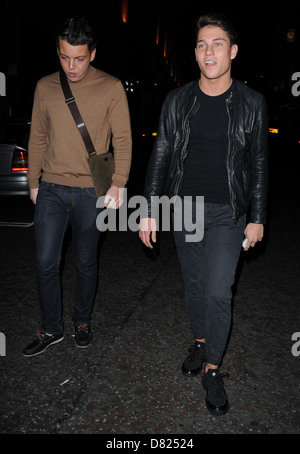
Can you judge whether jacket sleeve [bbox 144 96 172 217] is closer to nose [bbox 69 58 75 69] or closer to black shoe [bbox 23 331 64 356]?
nose [bbox 69 58 75 69]

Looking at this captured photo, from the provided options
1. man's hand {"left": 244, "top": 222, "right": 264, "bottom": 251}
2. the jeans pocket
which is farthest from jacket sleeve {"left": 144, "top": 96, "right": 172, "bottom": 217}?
man's hand {"left": 244, "top": 222, "right": 264, "bottom": 251}

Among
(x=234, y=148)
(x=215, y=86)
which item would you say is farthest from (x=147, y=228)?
(x=215, y=86)

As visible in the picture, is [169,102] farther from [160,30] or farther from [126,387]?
[160,30]

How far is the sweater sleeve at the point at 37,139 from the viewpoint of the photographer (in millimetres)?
3154

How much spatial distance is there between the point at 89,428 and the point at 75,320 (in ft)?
3.73

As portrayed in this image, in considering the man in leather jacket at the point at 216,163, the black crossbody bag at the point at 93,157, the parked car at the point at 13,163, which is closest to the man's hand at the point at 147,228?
the man in leather jacket at the point at 216,163

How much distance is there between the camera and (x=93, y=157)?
3072mm

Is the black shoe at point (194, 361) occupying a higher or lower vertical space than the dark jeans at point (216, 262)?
lower

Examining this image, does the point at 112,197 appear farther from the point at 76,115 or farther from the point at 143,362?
the point at 143,362

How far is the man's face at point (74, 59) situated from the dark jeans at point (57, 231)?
768 millimetres

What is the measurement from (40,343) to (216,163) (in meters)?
1.86

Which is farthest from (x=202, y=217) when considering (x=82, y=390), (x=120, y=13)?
(x=120, y=13)

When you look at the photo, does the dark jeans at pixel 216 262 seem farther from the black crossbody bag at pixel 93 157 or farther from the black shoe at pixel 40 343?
the black shoe at pixel 40 343

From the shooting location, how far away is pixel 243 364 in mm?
A: 3273
